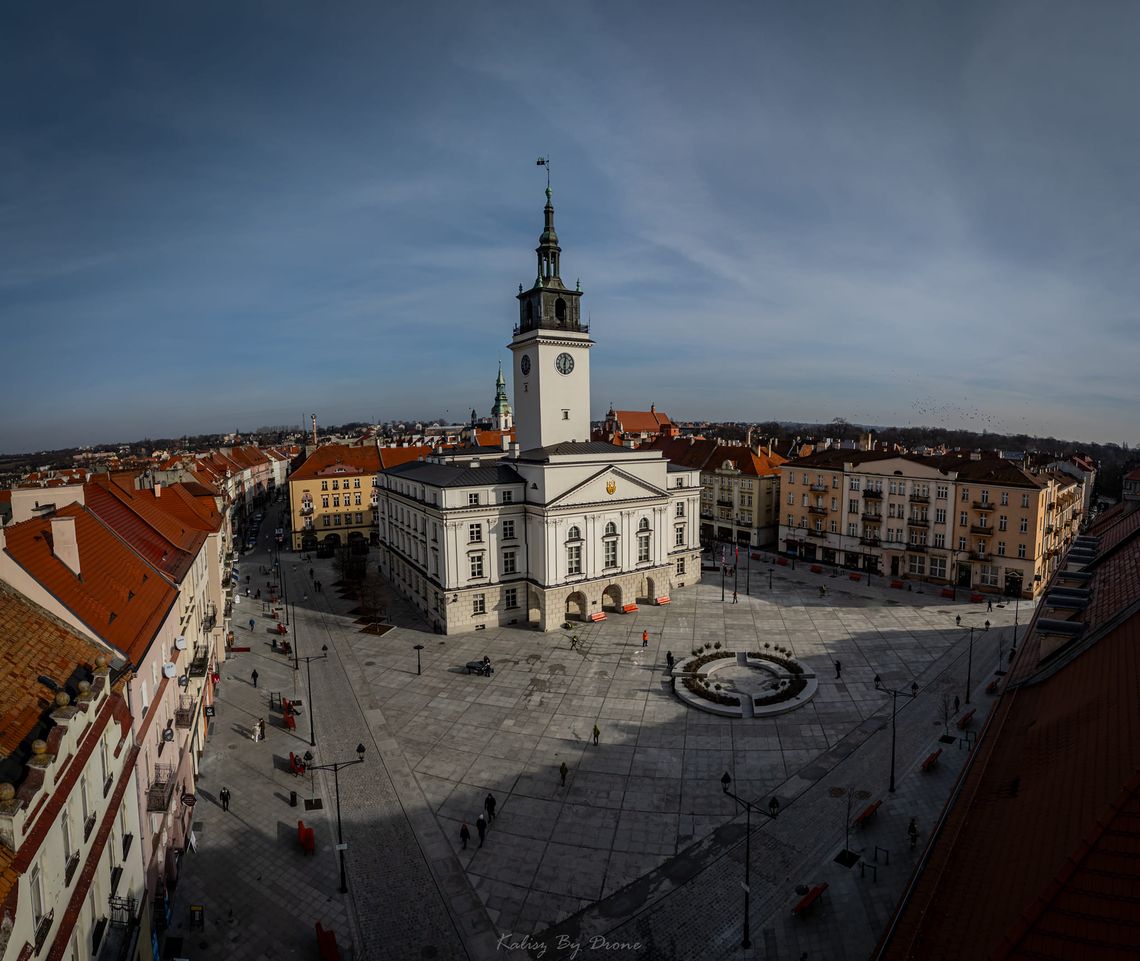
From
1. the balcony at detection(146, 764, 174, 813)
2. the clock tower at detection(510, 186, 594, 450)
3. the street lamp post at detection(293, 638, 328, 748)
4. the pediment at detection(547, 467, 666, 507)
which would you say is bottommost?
the street lamp post at detection(293, 638, 328, 748)

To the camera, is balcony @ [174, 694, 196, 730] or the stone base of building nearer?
balcony @ [174, 694, 196, 730]

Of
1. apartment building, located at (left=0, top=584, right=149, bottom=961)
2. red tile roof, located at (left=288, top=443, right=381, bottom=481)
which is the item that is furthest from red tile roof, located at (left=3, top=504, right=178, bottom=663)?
red tile roof, located at (left=288, top=443, right=381, bottom=481)

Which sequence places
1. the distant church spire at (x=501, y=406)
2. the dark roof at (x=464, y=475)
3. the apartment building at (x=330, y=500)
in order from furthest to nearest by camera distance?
the distant church spire at (x=501, y=406), the apartment building at (x=330, y=500), the dark roof at (x=464, y=475)

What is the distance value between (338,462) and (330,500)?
5.26 m

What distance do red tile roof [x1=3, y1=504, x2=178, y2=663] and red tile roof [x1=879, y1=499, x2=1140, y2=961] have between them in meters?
21.5

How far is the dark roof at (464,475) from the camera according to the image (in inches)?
1906

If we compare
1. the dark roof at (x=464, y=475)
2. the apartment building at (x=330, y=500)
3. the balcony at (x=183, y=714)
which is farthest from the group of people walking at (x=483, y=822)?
the apartment building at (x=330, y=500)

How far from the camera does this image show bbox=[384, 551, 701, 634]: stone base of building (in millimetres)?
47875

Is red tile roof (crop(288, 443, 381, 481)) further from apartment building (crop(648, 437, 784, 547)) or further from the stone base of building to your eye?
apartment building (crop(648, 437, 784, 547))

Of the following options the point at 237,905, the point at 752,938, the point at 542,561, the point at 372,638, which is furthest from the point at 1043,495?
the point at 237,905

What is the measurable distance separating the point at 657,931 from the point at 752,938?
2814 mm

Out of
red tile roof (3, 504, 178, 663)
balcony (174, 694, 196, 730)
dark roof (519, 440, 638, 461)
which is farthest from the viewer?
dark roof (519, 440, 638, 461)

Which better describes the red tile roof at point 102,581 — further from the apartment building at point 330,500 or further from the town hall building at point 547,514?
the apartment building at point 330,500

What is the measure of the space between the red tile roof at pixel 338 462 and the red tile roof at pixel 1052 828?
75.9 m
